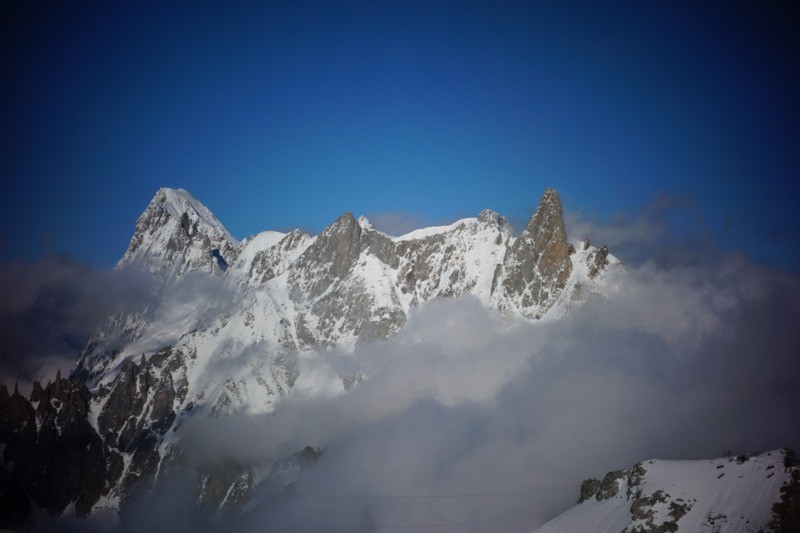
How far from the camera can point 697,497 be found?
7194 centimetres

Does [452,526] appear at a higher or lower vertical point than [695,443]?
lower

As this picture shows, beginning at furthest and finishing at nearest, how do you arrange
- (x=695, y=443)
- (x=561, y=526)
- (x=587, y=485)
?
(x=695, y=443) < (x=587, y=485) < (x=561, y=526)

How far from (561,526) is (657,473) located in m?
18.5

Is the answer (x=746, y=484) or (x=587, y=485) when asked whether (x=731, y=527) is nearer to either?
(x=746, y=484)

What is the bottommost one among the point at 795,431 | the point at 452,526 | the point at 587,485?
the point at 452,526

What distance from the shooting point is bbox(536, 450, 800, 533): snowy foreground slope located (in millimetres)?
64312

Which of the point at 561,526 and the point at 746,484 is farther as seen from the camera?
the point at 561,526

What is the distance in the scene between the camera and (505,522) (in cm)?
17938

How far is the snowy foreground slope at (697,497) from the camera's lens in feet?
211

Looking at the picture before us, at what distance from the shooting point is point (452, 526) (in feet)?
654

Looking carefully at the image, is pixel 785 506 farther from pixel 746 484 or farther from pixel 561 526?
pixel 561 526

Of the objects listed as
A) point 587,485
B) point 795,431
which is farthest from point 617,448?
point 587,485

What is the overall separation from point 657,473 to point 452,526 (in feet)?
441

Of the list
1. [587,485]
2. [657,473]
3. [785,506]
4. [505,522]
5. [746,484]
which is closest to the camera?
[785,506]
